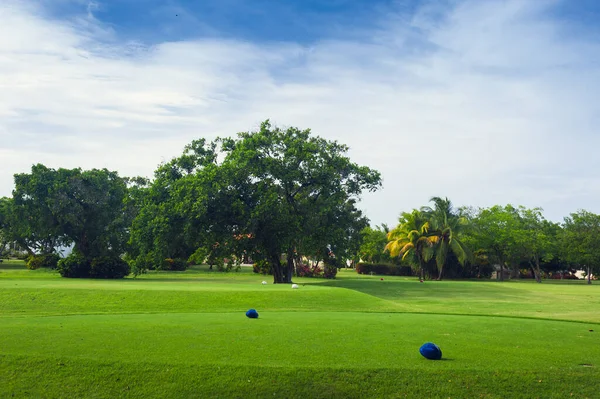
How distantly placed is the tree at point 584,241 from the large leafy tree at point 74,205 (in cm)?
5027

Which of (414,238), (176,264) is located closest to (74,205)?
(176,264)

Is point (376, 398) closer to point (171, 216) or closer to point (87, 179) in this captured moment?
point (171, 216)

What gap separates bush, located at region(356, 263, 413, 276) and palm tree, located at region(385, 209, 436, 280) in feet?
41.7

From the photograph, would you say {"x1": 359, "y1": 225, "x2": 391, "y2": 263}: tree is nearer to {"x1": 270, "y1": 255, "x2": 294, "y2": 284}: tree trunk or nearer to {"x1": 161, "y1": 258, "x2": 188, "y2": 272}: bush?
{"x1": 161, "y1": 258, "x2": 188, "y2": 272}: bush

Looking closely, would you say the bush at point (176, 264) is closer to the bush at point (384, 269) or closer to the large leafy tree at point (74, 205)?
the large leafy tree at point (74, 205)

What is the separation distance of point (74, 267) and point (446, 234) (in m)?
39.5

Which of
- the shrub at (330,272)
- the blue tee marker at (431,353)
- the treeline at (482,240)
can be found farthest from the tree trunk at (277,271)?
the blue tee marker at (431,353)

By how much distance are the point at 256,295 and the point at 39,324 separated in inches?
438

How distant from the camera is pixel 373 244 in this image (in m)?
82.5

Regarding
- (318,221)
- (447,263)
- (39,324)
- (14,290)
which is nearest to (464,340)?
(39,324)

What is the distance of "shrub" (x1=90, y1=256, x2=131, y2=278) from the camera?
42844mm

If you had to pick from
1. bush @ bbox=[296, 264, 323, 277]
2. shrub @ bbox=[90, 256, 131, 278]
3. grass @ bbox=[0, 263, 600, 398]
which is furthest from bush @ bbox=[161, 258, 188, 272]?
grass @ bbox=[0, 263, 600, 398]

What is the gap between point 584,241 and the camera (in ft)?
217

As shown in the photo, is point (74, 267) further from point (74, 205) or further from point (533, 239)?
point (533, 239)
